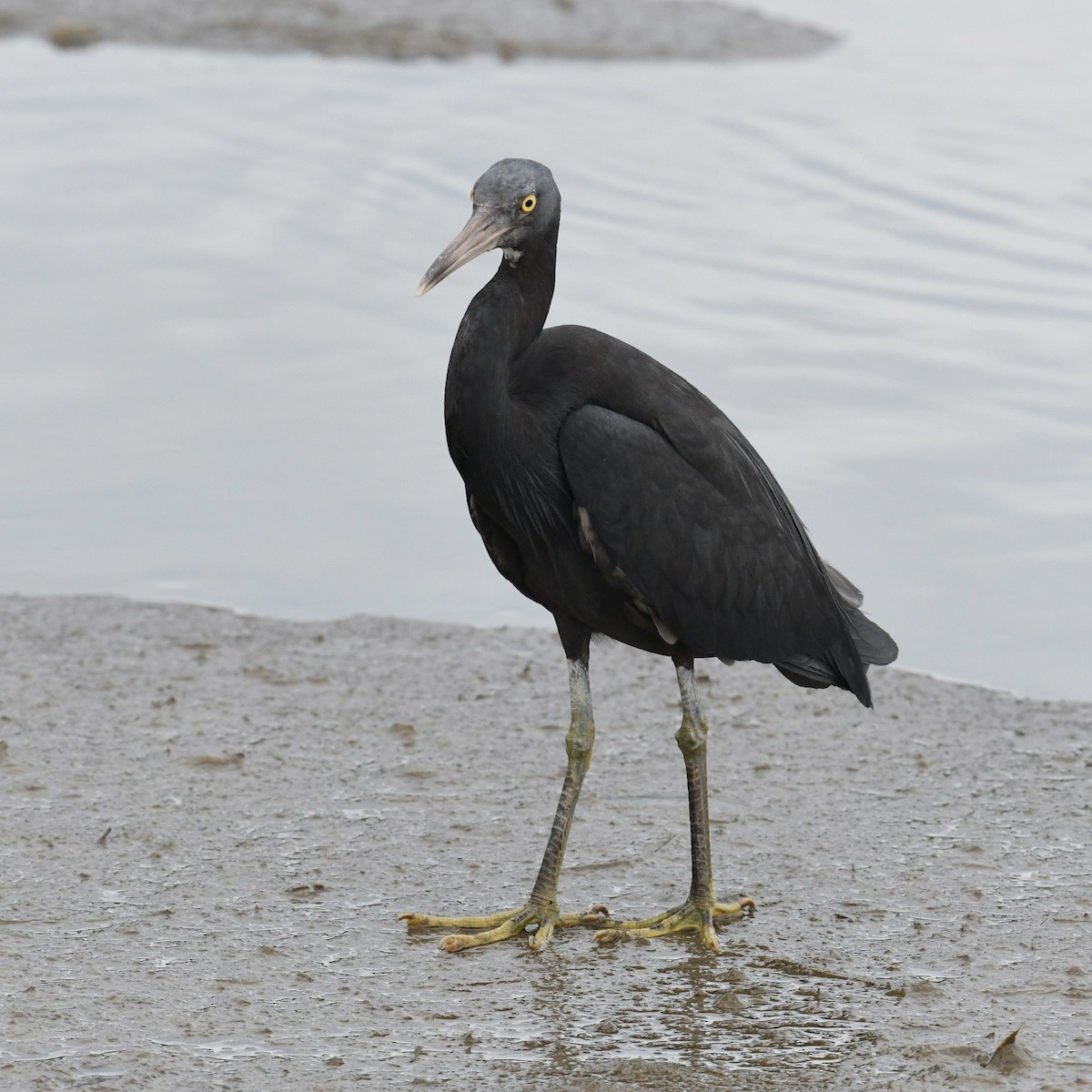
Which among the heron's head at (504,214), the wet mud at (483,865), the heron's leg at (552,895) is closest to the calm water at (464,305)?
the wet mud at (483,865)

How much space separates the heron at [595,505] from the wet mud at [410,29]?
1550 centimetres

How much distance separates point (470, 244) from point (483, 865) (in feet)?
6.38

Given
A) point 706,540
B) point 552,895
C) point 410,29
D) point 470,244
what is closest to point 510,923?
point 552,895

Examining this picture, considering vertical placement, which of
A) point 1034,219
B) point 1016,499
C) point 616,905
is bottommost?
point 616,905

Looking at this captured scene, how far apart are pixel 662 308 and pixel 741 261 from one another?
1493 millimetres

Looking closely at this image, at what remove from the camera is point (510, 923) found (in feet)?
17.6

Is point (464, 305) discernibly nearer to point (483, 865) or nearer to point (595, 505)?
Answer: point (483, 865)

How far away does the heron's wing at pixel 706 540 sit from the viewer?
5164mm

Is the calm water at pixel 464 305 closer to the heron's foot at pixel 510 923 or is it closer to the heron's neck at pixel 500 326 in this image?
the heron's foot at pixel 510 923

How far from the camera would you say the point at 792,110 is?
58.1 feet

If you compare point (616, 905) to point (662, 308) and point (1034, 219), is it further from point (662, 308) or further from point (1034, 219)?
point (1034, 219)

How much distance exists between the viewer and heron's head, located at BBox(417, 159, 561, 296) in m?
5.17

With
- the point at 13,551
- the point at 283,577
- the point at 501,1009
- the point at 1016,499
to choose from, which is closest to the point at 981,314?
the point at 1016,499

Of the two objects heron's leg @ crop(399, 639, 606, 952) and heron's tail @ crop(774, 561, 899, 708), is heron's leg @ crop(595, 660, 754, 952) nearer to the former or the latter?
heron's leg @ crop(399, 639, 606, 952)
